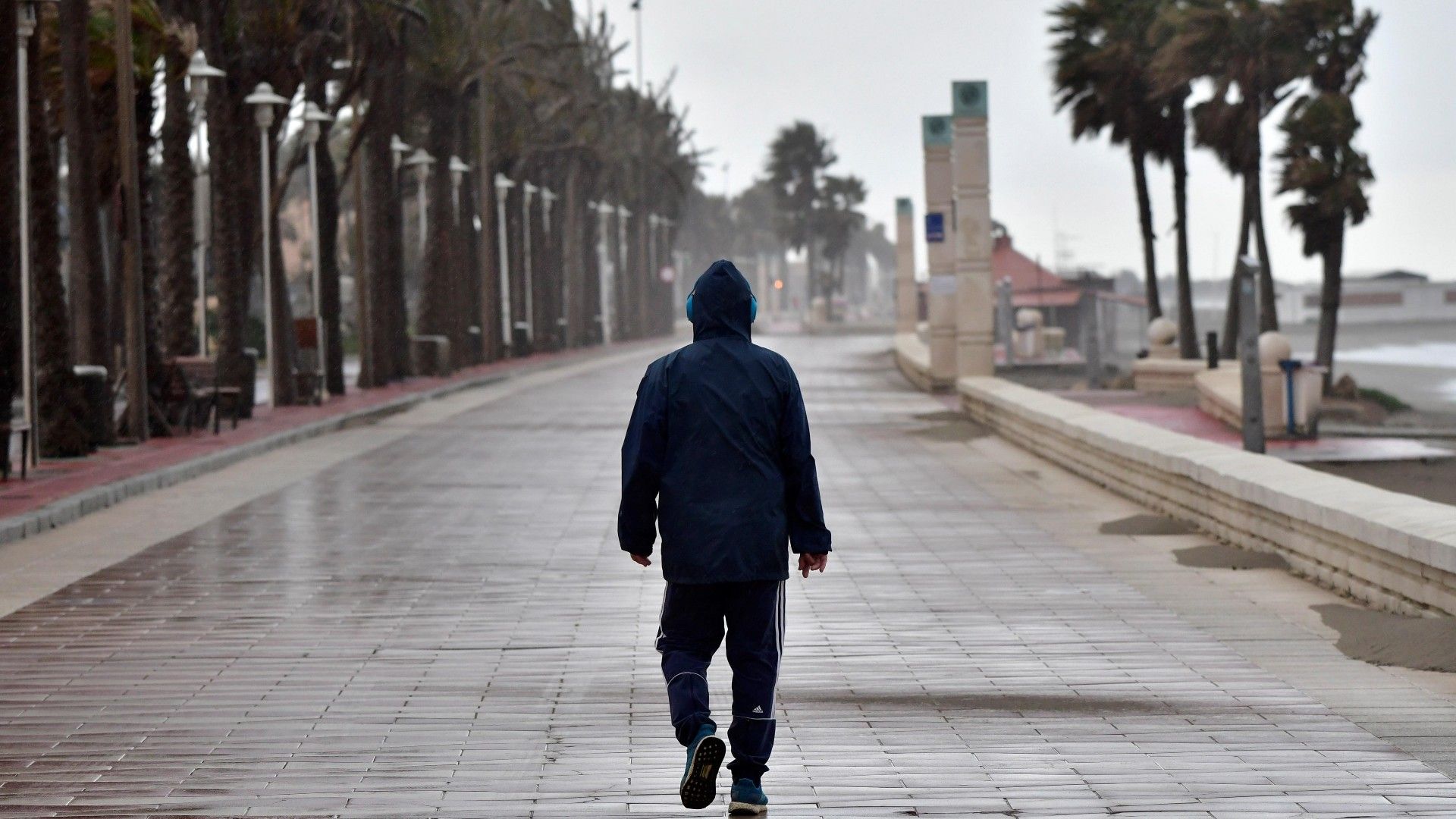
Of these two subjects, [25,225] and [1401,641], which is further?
[25,225]

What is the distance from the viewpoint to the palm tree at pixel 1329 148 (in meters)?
46.2

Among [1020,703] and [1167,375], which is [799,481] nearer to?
[1020,703]

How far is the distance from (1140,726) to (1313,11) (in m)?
41.1

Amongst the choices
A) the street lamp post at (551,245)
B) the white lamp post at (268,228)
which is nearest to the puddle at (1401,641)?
the white lamp post at (268,228)

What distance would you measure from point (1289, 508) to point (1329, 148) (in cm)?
3611

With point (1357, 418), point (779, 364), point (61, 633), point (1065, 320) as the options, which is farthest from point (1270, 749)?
A: point (1065, 320)

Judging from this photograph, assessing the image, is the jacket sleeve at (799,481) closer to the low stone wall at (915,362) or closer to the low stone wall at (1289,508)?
the low stone wall at (1289,508)

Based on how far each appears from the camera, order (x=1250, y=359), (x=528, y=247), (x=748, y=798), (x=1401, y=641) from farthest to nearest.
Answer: (x=528, y=247)
(x=1250, y=359)
(x=1401, y=641)
(x=748, y=798)

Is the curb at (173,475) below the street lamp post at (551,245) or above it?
below

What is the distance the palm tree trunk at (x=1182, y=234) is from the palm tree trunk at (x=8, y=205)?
3562cm

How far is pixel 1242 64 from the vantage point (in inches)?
1919

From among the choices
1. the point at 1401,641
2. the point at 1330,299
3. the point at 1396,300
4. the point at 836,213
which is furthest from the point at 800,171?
the point at 1401,641

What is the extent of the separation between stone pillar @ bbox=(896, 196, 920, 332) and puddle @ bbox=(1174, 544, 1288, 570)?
53.8 metres

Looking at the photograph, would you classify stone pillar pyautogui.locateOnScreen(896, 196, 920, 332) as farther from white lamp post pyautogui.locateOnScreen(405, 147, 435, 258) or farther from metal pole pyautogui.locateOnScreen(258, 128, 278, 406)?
metal pole pyautogui.locateOnScreen(258, 128, 278, 406)
